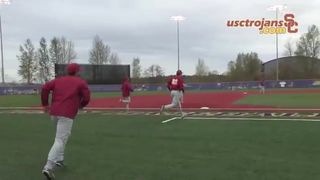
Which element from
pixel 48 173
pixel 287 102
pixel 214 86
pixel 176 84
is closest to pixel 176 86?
pixel 176 84

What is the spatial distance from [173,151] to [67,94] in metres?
3.43

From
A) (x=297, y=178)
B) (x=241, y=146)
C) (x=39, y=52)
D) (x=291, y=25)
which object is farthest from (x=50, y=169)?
(x=39, y=52)

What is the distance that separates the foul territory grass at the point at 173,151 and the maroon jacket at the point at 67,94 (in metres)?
1.08

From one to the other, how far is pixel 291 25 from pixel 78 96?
67.1 meters

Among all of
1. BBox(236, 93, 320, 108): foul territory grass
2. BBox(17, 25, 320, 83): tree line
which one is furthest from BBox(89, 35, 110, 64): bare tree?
BBox(236, 93, 320, 108): foul territory grass

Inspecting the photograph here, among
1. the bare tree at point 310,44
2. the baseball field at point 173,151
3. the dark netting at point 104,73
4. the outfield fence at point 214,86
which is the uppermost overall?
the bare tree at point 310,44

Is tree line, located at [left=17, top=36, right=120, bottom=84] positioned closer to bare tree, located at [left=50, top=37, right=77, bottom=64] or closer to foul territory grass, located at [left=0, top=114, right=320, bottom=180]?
bare tree, located at [left=50, top=37, right=77, bottom=64]

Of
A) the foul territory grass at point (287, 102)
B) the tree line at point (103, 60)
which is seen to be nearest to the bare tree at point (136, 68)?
the tree line at point (103, 60)

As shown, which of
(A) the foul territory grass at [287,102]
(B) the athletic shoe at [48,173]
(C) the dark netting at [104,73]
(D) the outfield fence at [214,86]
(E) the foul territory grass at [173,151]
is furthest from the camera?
(D) the outfield fence at [214,86]

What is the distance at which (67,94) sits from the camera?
7961mm

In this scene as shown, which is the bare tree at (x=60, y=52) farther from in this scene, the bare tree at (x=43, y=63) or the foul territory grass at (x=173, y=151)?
the foul territory grass at (x=173, y=151)

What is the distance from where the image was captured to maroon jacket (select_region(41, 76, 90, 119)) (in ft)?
26.1

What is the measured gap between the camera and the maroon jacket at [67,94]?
26.1ft

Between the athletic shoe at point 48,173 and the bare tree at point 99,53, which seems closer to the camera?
the athletic shoe at point 48,173
